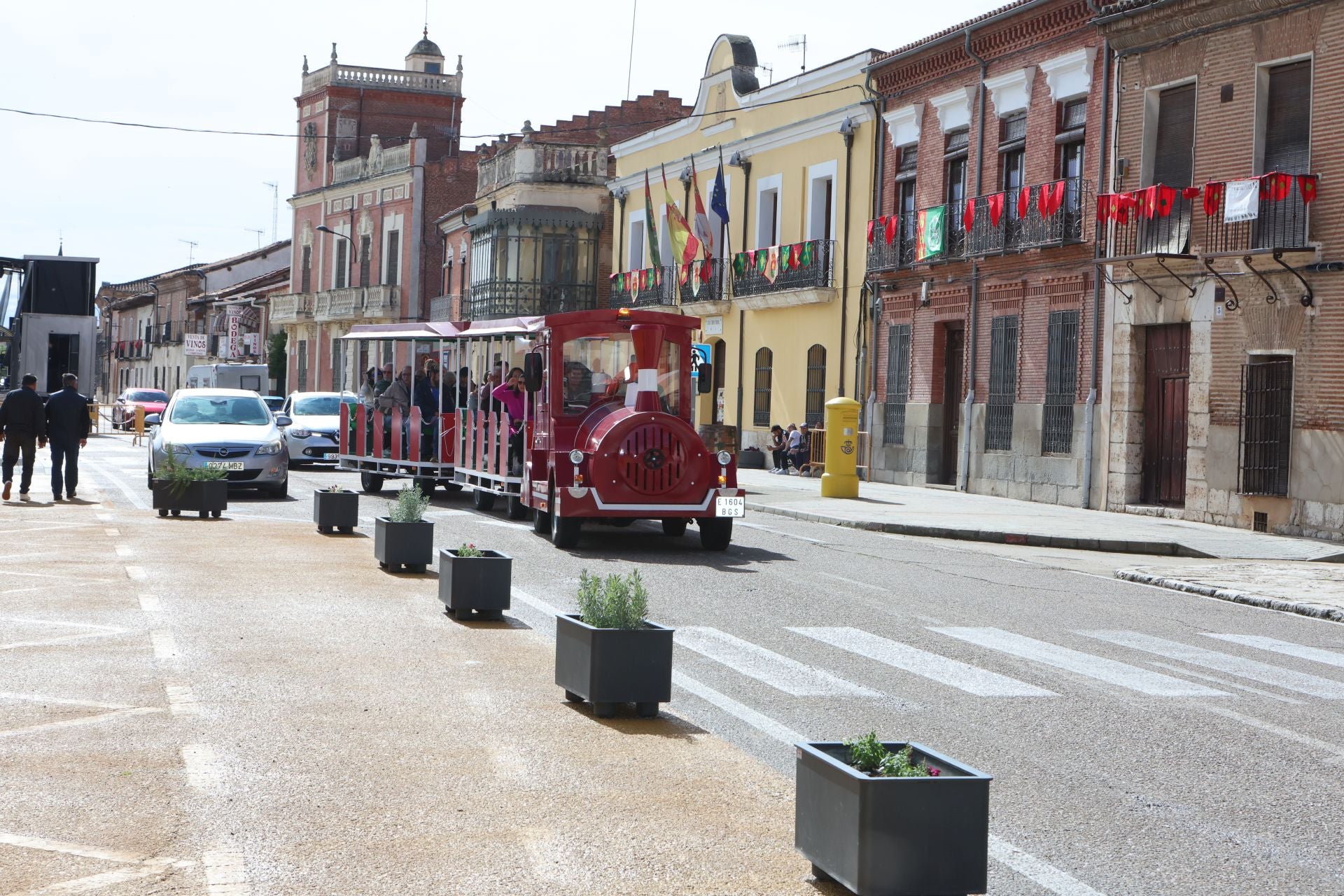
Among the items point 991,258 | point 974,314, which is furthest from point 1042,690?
point 974,314

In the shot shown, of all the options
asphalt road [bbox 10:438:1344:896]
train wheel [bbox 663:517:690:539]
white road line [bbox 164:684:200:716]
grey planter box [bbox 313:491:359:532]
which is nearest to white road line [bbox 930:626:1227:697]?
asphalt road [bbox 10:438:1344:896]

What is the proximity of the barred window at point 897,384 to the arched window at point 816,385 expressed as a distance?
2912 mm

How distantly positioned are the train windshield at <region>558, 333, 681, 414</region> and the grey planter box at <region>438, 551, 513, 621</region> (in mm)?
7319

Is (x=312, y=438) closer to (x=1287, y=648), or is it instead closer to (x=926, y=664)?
(x=1287, y=648)

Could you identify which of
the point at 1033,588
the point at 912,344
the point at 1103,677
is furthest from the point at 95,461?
the point at 1103,677

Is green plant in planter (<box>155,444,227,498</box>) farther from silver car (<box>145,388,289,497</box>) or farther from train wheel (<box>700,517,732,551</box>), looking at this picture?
train wheel (<box>700,517,732,551</box>)

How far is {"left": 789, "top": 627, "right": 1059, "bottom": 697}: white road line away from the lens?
9375 mm

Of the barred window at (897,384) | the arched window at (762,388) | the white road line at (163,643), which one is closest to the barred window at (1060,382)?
the barred window at (897,384)

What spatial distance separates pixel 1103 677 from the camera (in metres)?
9.96

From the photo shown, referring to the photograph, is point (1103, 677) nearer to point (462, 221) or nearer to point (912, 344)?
point (912, 344)

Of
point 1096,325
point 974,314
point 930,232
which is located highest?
point 930,232

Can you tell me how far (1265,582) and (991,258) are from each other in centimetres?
1428

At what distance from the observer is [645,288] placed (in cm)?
4553

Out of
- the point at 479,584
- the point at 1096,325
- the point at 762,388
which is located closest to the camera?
the point at 479,584
